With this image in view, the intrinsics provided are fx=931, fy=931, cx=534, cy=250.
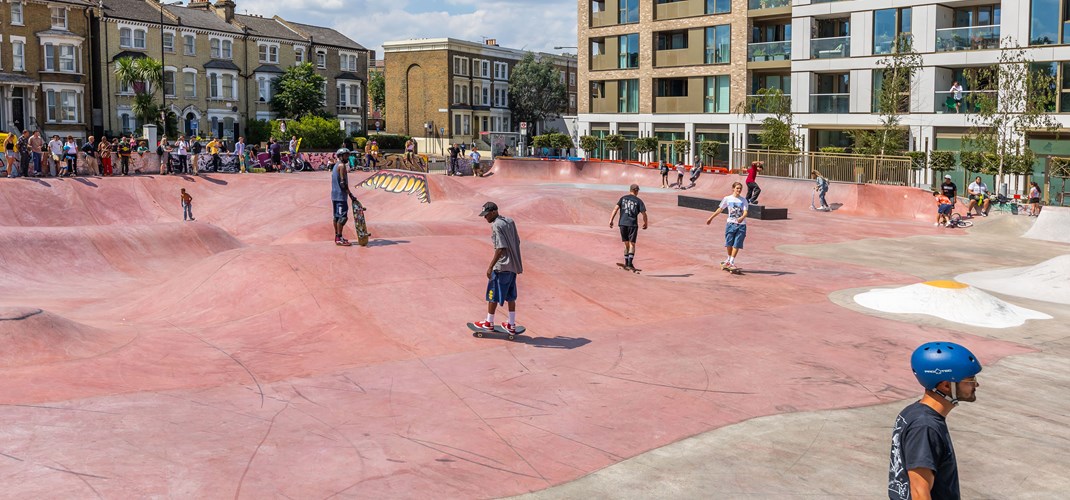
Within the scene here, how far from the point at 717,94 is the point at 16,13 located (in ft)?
144

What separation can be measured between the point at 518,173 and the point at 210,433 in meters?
41.7

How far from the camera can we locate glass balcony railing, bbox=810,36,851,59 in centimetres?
4756

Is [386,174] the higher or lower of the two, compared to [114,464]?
higher

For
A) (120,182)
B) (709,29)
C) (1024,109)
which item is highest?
(709,29)

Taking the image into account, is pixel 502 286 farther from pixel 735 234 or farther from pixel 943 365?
pixel 735 234

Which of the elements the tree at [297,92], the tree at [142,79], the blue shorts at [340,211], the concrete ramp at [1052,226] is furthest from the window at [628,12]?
the blue shorts at [340,211]

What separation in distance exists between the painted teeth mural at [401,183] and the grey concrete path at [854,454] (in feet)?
80.7

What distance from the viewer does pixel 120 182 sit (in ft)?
107

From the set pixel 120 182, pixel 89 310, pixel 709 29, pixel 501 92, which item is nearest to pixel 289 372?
pixel 89 310

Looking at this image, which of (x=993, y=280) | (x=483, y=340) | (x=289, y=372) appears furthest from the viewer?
(x=993, y=280)

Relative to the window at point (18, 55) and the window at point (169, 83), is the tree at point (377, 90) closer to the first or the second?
the window at point (169, 83)

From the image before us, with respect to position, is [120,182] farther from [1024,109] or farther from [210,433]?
[1024,109]

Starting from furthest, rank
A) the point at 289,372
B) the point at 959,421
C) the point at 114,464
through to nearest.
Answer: the point at 289,372
the point at 959,421
the point at 114,464

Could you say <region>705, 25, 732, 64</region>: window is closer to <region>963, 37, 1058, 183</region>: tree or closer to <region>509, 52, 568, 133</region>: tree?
<region>963, 37, 1058, 183</region>: tree
